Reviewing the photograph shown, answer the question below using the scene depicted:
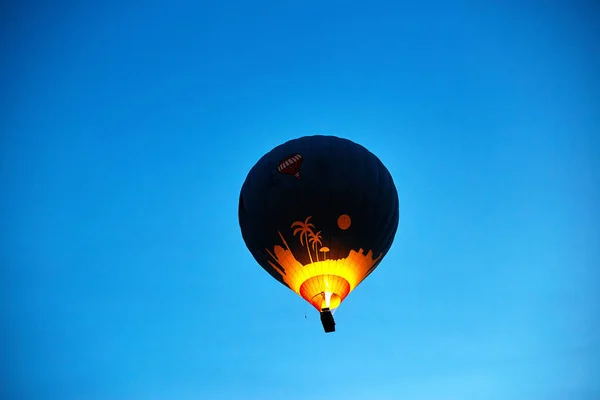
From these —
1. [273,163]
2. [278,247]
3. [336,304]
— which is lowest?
[336,304]

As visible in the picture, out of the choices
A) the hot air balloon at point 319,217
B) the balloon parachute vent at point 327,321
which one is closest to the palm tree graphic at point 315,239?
the hot air balloon at point 319,217

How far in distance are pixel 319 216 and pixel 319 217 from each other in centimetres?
2

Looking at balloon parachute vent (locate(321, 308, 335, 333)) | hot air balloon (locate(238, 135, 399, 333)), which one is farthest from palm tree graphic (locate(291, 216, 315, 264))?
balloon parachute vent (locate(321, 308, 335, 333))

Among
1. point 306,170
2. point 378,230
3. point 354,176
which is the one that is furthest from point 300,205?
point 378,230

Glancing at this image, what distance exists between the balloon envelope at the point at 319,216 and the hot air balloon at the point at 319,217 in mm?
23

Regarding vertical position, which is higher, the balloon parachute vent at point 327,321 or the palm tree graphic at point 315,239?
the palm tree graphic at point 315,239

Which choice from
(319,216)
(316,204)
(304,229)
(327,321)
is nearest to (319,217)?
(319,216)

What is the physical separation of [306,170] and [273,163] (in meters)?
0.93

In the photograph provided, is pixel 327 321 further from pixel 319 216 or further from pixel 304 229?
pixel 319 216

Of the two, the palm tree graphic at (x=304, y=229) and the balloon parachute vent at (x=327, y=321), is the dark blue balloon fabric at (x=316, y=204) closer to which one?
the palm tree graphic at (x=304, y=229)

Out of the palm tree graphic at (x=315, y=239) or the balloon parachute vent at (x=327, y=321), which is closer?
the balloon parachute vent at (x=327, y=321)

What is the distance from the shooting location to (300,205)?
9422 mm

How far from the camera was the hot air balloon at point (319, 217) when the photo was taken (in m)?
9.45

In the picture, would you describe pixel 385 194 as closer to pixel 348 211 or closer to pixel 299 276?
pixel 348 211
